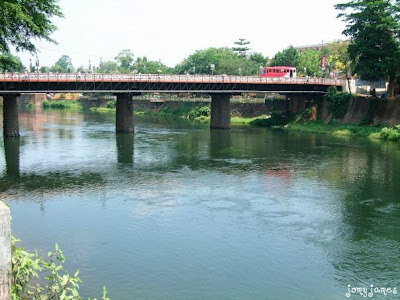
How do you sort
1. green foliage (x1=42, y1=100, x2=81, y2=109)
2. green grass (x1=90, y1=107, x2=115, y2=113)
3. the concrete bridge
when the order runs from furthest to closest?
green foliage (x1=42, y1=100, x2=81, y2=109) → green grass (x1=90, y1=107, x2=115, y2=113) → the concrete bridge

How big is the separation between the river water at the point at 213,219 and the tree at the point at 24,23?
36.9 feet

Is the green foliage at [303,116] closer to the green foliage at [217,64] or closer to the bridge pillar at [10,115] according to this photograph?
the green foliage at [217,64]

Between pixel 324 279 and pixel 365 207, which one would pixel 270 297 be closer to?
pixel 324 279

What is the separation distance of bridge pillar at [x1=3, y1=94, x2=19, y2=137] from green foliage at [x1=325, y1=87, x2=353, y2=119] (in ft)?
174

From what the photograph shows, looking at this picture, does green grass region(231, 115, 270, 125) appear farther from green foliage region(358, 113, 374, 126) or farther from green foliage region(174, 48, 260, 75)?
green foliage region(174, 48, 260, 75)

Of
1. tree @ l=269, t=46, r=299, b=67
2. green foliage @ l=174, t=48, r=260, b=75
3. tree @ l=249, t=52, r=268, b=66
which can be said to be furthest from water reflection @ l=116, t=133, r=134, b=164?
tree @ l=249, t=52, r=268, b=66

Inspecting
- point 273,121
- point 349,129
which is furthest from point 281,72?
point 349,129

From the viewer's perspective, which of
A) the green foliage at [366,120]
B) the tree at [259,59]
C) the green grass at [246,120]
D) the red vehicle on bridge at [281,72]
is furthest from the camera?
the tree at [259,59]

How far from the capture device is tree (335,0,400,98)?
7138 centimetres

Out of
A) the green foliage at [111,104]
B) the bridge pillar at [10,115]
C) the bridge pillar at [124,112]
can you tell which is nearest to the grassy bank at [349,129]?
the bridge pillar at [124,112]

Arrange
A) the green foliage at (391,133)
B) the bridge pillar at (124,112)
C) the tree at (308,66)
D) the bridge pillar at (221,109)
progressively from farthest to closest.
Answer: the tree at (308,66) < the bridge pillar at (221,109) < the bridge pillar at (124,112) < the green foliage at (391,133)

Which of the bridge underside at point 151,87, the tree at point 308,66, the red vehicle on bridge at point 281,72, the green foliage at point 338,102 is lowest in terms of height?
the green foliage at point 338,102

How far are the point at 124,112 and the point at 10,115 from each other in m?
17.1

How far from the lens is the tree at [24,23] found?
114ft
